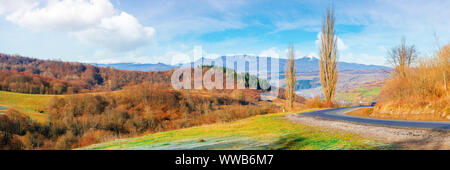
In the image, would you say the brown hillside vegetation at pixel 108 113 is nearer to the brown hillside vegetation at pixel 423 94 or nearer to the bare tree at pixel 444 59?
the brown hillside vegetation at pixel 423 94

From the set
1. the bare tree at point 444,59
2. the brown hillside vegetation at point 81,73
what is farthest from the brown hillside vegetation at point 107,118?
the brown hillside vegetation at point 81,73

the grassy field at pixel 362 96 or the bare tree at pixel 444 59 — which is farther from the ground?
the bare tree at pixel 444 59

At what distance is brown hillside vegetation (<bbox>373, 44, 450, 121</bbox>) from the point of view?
566 inches

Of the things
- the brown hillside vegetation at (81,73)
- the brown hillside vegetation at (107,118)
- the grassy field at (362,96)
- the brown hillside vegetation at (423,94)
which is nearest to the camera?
the brown hillside vegetation at (423,94)

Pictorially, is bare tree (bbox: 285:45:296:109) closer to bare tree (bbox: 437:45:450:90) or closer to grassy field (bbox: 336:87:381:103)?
bare tree (bbox: 437:45:450:90)

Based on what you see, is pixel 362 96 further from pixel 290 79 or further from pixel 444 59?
pixel 444 59

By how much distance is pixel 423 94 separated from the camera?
17703 mm

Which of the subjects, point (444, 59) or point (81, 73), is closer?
→ point (444, 59)

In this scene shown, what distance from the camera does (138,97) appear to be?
216 ft

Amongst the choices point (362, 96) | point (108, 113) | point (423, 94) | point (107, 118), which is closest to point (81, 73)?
point (108, 113)

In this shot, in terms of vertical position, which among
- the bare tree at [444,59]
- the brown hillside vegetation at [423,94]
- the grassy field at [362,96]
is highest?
the bare tree at [444,59]

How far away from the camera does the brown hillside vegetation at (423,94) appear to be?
14387 mm

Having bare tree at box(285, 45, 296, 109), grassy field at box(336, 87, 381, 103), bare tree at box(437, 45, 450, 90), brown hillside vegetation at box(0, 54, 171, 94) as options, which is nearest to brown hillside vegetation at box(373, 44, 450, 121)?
bare tree at box(437, 45, 450, 90)
